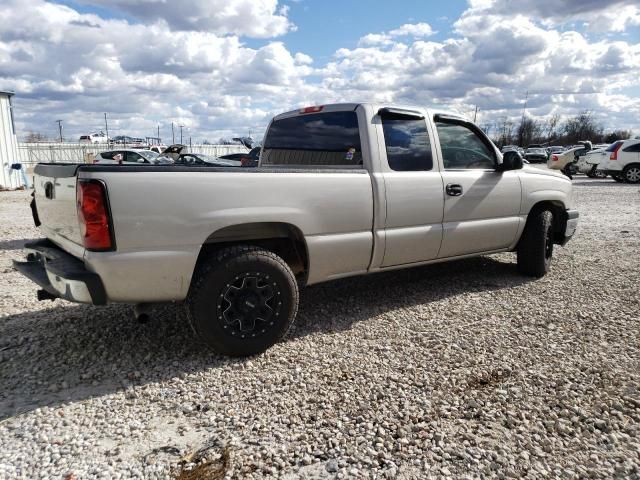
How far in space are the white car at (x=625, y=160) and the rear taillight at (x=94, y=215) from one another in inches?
798

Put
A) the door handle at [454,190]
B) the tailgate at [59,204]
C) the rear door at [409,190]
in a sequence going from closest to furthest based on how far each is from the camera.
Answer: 1. the tailgate at [59,204]
2. the rear door at [409,190]
3. the door handle at [454,190]

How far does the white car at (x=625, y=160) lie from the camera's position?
1778 centimetres

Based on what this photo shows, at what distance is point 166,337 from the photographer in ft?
12.3

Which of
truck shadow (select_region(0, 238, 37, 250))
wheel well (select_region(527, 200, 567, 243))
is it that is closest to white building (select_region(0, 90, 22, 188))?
truck shadow (select_region(0, 238, 37, 250))

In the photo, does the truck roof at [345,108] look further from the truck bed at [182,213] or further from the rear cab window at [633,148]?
the rear cab window at [633,148]

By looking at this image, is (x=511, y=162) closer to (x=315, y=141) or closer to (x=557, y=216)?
(x=557, y=216)

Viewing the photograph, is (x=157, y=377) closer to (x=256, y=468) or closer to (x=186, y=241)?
(x=186, y=241)

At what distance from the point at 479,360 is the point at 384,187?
1.56 metres

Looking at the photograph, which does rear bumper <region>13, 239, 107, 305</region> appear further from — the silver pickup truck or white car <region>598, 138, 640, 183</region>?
white car <region>598, 138, 640, 183</region>

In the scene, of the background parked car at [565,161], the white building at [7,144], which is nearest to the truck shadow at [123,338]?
the white building at [7,144]

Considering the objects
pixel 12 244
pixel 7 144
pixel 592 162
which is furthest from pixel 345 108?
pixel 592 162

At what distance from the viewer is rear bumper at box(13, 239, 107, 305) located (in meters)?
2.81

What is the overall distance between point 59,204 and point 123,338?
1181mm

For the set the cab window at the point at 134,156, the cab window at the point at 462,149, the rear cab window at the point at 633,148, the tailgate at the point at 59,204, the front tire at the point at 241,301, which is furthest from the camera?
the cab window at the point at 134,156
